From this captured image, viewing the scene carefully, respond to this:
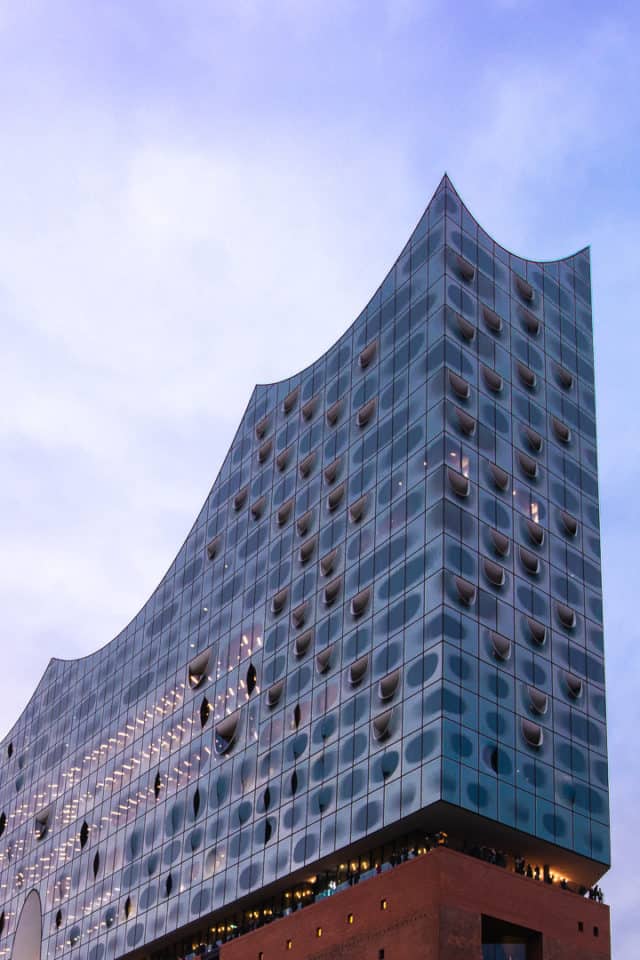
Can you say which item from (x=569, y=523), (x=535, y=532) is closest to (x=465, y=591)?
(x=535, y=532)

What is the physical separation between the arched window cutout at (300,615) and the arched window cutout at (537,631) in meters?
9.74

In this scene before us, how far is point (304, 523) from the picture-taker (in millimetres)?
60844

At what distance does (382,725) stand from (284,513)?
15.4 meters

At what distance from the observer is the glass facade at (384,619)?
49750 mm

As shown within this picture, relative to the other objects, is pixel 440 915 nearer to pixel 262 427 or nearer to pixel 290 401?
pixel 290 401

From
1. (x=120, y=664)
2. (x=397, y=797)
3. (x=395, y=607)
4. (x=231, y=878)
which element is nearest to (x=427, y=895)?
(x=397, y=797)

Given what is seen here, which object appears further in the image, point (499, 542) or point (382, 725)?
point (499, 542)

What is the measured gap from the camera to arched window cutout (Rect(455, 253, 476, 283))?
57.6m

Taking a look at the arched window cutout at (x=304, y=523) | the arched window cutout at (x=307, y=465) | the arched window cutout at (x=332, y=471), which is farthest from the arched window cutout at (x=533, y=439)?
the arched window cutout at (x=307, y=465)

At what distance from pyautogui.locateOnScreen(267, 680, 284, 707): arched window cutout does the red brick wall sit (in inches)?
379

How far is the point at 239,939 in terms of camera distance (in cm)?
5450

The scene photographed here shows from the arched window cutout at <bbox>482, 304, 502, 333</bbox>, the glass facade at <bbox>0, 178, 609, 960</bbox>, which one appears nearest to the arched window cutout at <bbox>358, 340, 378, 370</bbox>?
the glass facade at <bbox>0, 178, 609, 960</bbox>

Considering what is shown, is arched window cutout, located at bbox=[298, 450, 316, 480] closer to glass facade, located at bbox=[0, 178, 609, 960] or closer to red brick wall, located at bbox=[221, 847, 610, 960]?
glass facade, located at bbox=[0, 178, 609, 960]

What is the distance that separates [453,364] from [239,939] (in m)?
23.0
